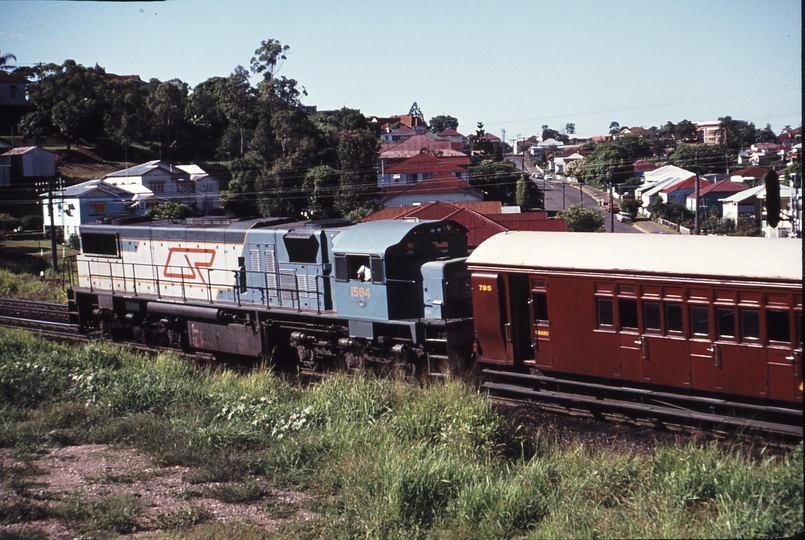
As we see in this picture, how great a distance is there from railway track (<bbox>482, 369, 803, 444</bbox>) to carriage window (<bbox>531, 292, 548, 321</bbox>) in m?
0.96

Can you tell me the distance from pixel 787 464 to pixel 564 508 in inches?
90.5

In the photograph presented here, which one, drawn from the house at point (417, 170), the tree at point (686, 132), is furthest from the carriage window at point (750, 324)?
the tree at point (686, 132)

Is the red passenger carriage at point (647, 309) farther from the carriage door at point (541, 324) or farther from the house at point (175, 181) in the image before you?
the house at point (175, 181)

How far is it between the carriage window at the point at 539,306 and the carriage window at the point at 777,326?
3.29 meters

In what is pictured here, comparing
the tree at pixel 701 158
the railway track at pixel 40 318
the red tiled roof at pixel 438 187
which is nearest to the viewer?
the railway track at pixel 40 318

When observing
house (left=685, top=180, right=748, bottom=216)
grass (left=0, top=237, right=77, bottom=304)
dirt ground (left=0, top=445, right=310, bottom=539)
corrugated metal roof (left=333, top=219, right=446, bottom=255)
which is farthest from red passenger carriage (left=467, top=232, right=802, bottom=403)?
house (left=685, top=180, right=748, bottom=216)

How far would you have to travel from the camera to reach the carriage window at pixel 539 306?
11.5 metres

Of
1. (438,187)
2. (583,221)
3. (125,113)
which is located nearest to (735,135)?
(583,221)

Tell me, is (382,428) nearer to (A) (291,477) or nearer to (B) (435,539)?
(A) (291,477)

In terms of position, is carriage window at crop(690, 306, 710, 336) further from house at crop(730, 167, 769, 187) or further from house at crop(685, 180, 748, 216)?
house at crop(730, 167, 769, 187)

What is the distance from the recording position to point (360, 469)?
8562mm

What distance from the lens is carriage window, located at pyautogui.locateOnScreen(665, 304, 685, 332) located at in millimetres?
10008

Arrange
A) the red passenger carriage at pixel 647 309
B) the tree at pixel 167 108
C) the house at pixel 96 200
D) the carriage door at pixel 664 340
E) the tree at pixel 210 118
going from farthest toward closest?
the tree at pixel 210 118, the tree at pixel 167 108, the house at pixel 96 200, the carriage door at pixel 664 340, the red passenger carriage at pixel 647 309

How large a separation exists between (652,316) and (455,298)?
12.7ft
